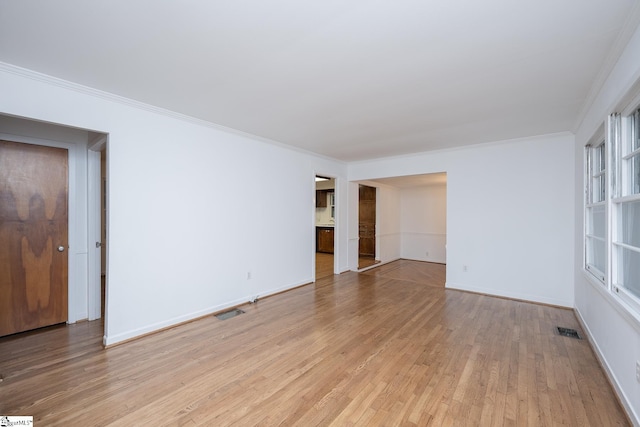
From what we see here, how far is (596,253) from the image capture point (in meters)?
3.00

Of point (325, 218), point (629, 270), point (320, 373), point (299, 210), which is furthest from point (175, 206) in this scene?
point (325, 218)

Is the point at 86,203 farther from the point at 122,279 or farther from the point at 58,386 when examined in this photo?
the point at 58,386

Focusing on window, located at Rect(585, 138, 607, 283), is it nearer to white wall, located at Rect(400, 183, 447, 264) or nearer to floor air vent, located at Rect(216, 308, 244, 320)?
floor air vent, located at Rect(216, 308, 244, 320)

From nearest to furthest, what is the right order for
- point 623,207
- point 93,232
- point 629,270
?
point 629,270
point 623,207
point 93,232

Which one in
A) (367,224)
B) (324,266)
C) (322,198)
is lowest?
(324,266)

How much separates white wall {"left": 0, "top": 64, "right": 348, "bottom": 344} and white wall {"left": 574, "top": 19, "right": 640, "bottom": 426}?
3898 millimetres

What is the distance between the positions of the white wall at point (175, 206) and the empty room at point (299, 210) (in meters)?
0.02

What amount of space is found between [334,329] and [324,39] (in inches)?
112

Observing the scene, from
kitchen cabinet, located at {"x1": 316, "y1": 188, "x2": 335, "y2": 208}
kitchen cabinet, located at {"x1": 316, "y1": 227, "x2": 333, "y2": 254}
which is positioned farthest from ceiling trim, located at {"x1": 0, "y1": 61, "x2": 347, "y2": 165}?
kitchen cabinet, located at {"x1": 316, "y1": 188, "x2": 335, "y2": 208}

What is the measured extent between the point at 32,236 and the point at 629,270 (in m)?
5.64

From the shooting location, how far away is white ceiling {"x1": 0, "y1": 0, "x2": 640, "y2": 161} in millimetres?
1625

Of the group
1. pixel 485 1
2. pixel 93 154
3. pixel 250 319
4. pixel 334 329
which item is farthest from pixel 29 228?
pixel 485 1

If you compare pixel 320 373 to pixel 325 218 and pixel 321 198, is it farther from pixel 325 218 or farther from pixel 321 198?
pixel 321 198

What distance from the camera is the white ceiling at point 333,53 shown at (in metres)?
1.62
